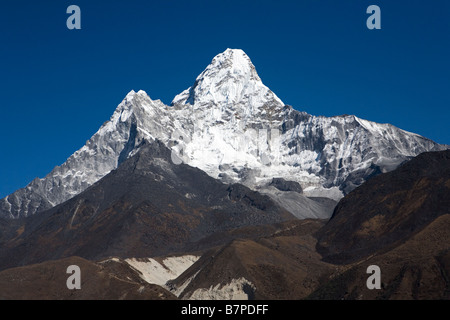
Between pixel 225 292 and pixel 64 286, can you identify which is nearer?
pixel 64 286

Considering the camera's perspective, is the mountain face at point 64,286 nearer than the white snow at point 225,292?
Yes

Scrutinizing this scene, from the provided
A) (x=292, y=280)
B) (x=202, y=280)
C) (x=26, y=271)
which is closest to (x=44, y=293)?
(x=26, y=271)

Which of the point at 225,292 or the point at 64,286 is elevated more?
the point at 64,286

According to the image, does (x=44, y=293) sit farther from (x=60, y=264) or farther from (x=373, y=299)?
(x=373, y=299)

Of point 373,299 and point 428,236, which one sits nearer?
point 373,299

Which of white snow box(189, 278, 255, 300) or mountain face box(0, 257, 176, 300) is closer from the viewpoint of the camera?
mountain face box(0, 257, 176, 300)
